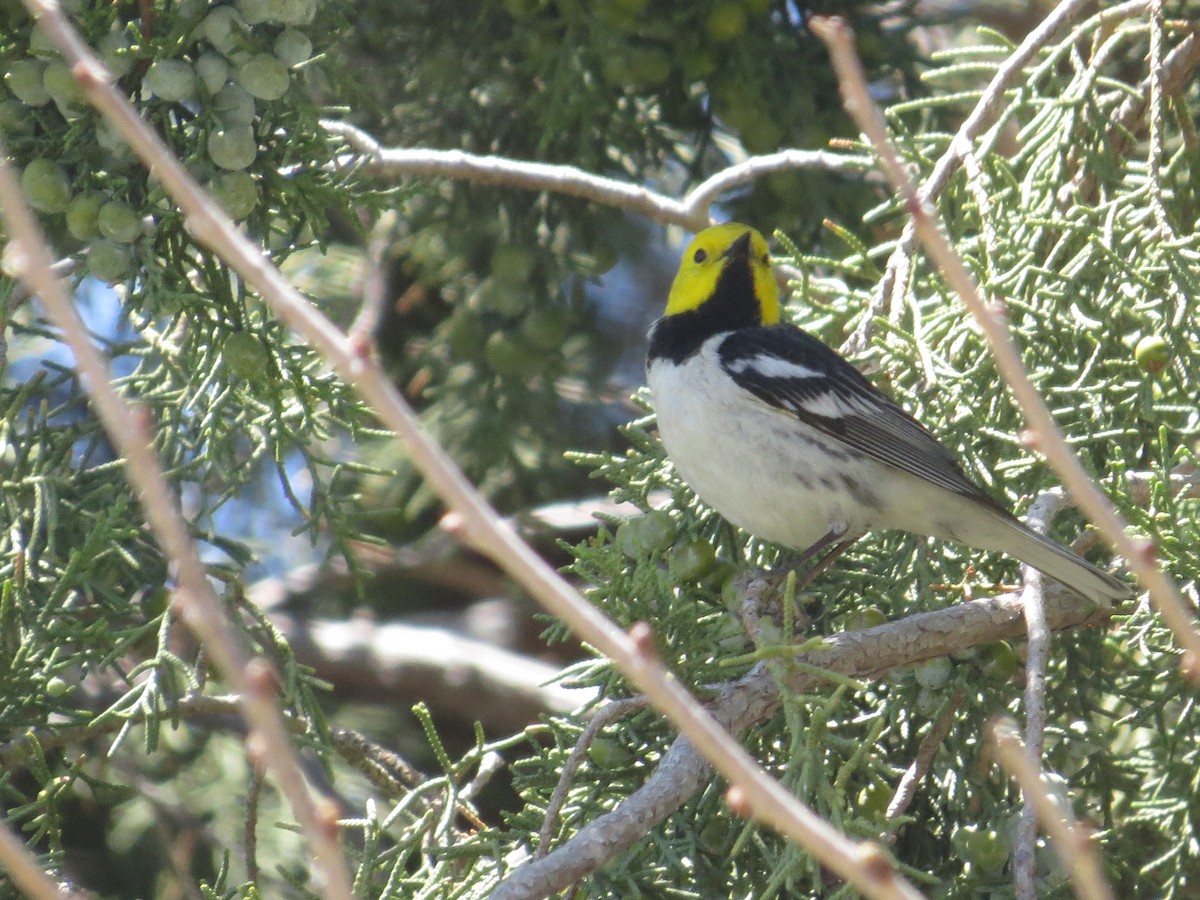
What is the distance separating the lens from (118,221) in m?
2.23

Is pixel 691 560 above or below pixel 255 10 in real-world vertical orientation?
below

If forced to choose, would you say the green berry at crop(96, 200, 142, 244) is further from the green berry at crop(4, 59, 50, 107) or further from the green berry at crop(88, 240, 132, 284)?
the green berry at crop(4, 59, 50, 107)

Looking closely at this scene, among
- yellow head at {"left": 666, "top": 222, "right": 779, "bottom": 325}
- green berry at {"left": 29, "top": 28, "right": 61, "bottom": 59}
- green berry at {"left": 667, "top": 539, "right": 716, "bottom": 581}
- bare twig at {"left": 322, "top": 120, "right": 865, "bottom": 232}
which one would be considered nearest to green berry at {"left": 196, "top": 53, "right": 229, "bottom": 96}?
green berry at {"left": 29, "top": 28, "right": 61, "bottom": 59}

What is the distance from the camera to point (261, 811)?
142 inches

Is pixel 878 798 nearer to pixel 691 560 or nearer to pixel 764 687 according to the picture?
pixel 764 687

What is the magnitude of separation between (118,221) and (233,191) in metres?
0.21

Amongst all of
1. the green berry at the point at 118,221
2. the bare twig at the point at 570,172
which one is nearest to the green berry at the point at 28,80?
the green berry at the point at 118,221

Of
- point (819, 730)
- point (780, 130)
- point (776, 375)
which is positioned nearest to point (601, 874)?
Result: point (819, 730)

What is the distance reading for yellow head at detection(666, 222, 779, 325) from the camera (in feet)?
11.8

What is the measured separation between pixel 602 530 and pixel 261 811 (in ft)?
6.01

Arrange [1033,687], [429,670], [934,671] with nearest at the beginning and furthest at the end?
[1033,687]
[934,671]
[429,670]

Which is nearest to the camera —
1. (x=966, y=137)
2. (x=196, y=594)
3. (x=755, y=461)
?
(x=196, y=594)

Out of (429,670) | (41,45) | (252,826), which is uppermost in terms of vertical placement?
(41,45)

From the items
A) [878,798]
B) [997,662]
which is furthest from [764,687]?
[997,662]
